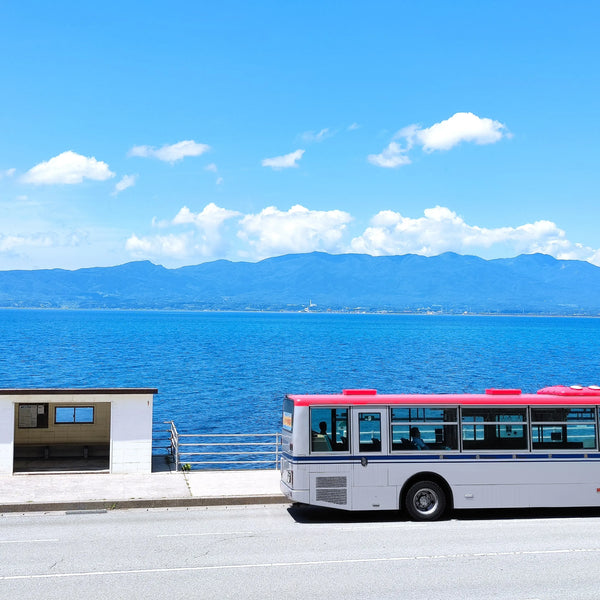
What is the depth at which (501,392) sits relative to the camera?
16.4 metres

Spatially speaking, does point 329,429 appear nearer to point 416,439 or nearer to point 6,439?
point 416,439

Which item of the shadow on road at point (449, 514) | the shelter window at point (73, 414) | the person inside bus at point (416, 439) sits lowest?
the shadow on road at point (449, 514)

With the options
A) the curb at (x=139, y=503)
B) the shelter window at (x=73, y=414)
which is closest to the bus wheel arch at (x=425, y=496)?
the curb at (x=139, y=503)

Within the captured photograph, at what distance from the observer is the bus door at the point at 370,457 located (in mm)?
15625

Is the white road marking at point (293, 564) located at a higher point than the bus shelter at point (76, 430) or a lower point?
lower

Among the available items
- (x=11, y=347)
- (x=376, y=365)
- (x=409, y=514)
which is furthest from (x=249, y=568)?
(x=11, y=347)

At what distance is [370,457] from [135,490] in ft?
20.9

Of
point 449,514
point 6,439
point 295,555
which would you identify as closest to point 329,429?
point 295,555

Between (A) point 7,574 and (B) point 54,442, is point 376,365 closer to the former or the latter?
(B) point 54,442

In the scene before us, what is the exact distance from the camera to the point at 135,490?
18.6 meters

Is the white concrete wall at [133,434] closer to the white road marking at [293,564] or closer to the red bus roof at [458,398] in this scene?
the red bus roof at [458,398]

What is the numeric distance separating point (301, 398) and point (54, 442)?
1273cm

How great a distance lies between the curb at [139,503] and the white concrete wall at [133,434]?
389 cm

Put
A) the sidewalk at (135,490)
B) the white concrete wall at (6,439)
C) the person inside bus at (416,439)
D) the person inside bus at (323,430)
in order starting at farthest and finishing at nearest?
1. the white concrete wall at (6,439)
2. the sidewalk at (135,490)
3. the person inside bus at (416,439)
4. the person inside bus at (323,430)
